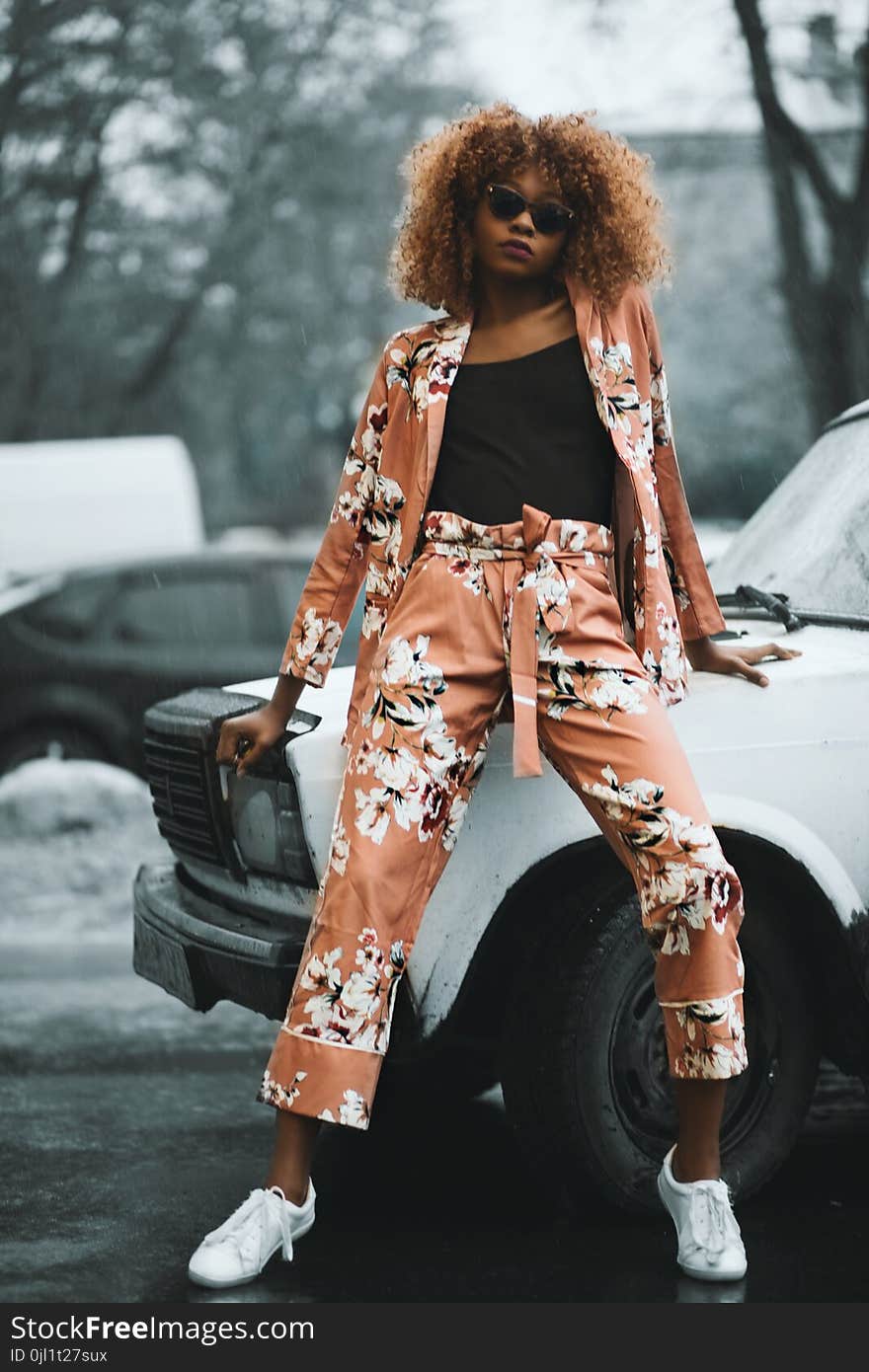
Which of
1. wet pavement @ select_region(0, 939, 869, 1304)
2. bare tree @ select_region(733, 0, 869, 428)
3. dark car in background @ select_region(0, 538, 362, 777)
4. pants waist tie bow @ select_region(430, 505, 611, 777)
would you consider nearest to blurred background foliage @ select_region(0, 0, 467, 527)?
dark car in background @ select_region(0, 538, 362, 777)

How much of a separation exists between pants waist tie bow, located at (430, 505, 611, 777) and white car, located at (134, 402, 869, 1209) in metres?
0.24

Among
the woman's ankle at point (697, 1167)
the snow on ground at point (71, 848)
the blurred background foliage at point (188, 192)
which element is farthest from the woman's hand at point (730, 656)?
the blurred background foliage at point (188, 192)

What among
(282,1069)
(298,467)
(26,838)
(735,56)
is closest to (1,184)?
(735,56)

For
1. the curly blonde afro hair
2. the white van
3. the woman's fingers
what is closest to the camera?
the curly blonde afro hair

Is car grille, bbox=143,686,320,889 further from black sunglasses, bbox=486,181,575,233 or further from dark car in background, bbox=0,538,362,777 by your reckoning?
dark car in background, bbox=0,538,362,777

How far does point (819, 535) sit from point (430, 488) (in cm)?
135

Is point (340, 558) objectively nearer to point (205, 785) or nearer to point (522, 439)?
point (522, 439)

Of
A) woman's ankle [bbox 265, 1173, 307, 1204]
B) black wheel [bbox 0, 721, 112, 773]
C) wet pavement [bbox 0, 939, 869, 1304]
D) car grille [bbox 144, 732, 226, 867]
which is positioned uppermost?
car grille [bbox 144, 732, 226, 867]

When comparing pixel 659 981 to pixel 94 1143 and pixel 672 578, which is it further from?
pixel 94 1143

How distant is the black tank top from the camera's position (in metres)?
3.46

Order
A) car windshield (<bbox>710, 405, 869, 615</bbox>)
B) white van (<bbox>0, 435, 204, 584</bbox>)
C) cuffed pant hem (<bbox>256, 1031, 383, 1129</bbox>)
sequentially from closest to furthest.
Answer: cuffed pant hem (<bbox>256, 1031, 383, 1129</bbox>), car windshield (<bbox>710, 405, 869, 615</bbox>), white van (<bbox>0, 435, 204, 584</bbox>)

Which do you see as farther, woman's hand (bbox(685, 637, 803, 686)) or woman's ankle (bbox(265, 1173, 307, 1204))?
woman's hand (bbox(685, 637, 803, 686))

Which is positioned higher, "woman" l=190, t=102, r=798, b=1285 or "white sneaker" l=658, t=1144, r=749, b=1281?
"woman" l=190, t=102, r=798, b=1285

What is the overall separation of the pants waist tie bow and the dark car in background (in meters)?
5.74
